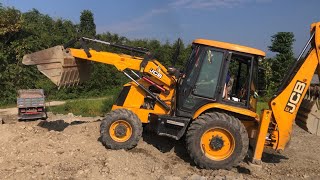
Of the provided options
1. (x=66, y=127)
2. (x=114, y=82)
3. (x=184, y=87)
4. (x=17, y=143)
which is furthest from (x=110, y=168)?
(x=114, y=82)

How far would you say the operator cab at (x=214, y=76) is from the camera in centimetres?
682

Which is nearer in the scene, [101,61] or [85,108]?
[101,61]

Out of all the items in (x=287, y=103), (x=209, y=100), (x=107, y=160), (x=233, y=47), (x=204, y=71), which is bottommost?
(x=107, y=160)

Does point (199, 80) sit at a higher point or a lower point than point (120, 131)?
higher

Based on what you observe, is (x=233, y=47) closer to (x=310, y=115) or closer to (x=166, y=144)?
(x=310, y=115)

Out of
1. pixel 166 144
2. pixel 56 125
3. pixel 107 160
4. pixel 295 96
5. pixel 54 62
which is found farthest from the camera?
pixel 56 125

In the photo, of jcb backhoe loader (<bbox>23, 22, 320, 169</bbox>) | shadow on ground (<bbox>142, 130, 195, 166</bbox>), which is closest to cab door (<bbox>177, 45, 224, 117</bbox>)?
jcb backhoe loader (<bbox>23, 22, 320, 169</bbox>)

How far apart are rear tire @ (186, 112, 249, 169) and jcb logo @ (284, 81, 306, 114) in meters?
0.94

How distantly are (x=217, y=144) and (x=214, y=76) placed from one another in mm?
1247

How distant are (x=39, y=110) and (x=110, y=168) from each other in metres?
6.38

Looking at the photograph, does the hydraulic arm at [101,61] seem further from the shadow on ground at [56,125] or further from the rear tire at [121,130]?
the shadow on ground at [56,125]

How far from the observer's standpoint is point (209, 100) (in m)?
6.94

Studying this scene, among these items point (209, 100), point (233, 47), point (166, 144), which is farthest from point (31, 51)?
point (233, 47)

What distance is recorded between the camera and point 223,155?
685 cm
